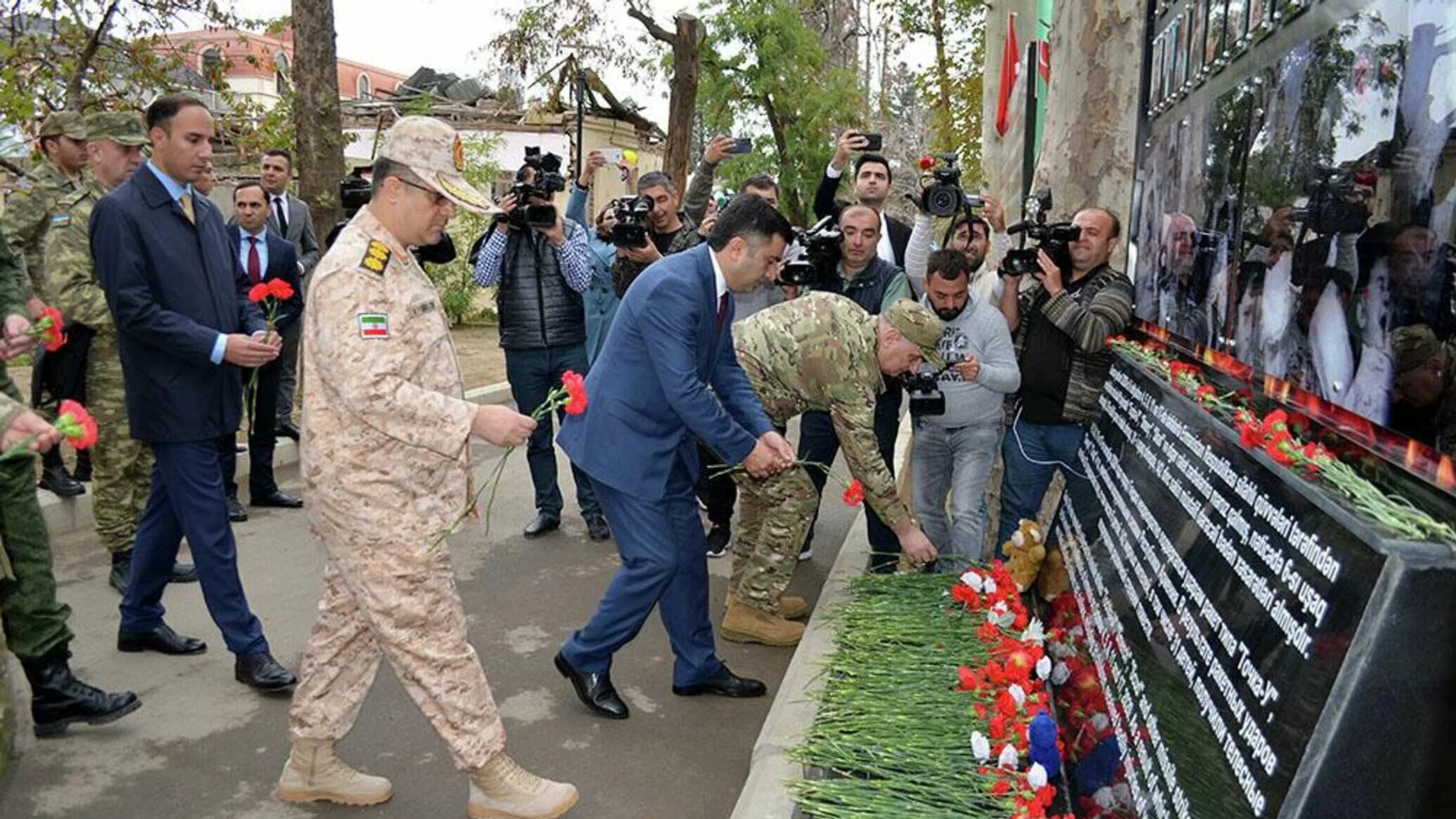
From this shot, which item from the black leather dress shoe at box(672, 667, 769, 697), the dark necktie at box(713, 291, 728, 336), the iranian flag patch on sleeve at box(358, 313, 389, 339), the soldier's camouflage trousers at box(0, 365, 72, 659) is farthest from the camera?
the black leather dress shoe at box(672, 667, 769, 697)

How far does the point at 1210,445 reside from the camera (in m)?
2.63

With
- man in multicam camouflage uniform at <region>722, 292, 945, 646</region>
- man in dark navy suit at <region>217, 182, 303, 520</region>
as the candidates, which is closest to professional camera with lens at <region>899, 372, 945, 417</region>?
man in multicam camouflage uniform at <region>722, 292, 945, 646</region>

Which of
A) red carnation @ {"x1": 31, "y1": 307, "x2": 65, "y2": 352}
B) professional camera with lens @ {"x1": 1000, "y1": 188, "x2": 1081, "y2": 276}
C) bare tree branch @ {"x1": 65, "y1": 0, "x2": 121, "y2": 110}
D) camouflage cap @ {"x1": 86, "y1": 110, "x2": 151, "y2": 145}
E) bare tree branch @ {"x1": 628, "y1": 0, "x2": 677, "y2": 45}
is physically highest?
bare tree branch @ {"x1": 628, "y1": 0, "x2": 677, "y2": 45}

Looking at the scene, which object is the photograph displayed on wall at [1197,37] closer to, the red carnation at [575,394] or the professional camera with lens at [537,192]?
the red carnation at [575,394]

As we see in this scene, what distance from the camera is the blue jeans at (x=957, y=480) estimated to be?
4891 millimetres

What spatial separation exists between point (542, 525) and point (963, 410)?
2.70 meters

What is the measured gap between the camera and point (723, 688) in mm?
4297

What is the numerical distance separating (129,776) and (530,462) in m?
2.98

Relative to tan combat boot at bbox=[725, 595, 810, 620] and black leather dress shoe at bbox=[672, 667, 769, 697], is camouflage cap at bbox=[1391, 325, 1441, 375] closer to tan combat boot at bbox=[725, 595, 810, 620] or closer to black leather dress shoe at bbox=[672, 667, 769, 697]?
black leather dress shoe at bbox=[672, 667, 769, 697]

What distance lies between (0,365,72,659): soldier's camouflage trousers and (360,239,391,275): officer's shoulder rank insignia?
5.23 feet

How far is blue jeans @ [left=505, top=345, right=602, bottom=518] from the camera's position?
19.9 feet

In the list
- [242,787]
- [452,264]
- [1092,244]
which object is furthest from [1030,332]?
[452,264]

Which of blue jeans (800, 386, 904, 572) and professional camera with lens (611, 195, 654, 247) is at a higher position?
professional camera with lens (611, 195, 654, 247)

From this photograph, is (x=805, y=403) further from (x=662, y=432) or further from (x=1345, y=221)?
(x=1345, y=221)
